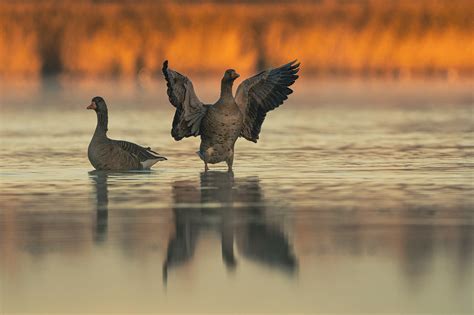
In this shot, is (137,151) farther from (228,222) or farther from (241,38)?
(241,38)

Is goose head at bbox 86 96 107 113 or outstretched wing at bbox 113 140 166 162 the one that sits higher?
goose head at bbox 86 96 107 113

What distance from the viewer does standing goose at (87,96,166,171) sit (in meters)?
18.0


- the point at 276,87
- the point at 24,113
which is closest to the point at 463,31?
the point at 24,113

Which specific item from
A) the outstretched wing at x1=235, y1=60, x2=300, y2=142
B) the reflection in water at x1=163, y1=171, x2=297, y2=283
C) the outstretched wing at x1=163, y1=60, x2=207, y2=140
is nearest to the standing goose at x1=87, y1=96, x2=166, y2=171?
the outstretched wing at x1=163, y1=60, x2=207, y2=140

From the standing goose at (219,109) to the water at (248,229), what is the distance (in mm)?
357

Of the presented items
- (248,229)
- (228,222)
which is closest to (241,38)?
(228,222)

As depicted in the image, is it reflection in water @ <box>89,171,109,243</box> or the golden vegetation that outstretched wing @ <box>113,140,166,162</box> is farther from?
the golden vegetation

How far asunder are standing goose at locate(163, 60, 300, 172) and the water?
14.1 inches

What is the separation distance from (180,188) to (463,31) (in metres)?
47.7

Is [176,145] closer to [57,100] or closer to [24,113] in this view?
[24,113]

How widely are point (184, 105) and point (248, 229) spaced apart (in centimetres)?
580

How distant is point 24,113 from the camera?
33656mm

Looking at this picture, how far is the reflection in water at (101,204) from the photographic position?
1227 cm

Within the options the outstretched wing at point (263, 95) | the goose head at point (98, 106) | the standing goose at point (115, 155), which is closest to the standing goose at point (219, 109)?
the outstretched wing at point (263, 95)
